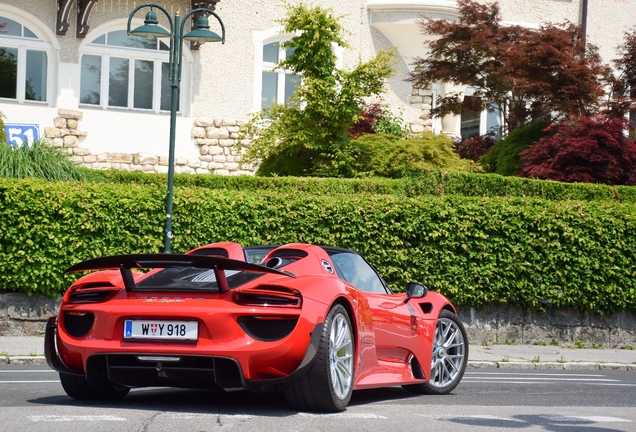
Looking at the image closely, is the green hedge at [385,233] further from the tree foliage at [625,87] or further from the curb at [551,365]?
the tree foliage at [625,87]

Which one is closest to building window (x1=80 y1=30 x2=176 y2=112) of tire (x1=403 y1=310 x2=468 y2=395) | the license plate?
tire (x1=403 y1=310 x2=468 y2=395)

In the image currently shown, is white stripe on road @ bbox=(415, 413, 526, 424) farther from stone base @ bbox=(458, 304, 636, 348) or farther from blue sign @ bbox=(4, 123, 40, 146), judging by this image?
blue sign @ bbox=(4, 123, 40, 146)

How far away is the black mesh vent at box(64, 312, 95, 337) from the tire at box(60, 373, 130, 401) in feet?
1.59

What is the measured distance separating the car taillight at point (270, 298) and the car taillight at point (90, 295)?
927 millimetres

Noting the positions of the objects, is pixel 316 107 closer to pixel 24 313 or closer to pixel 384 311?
pixel 24 313

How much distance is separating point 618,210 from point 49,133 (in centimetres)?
1417

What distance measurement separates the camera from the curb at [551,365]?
1487 cm

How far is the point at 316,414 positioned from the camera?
7.04 m

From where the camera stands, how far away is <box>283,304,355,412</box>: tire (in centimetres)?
691

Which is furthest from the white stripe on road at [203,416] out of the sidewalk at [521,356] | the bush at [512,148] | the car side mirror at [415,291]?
the bush at [512,148]

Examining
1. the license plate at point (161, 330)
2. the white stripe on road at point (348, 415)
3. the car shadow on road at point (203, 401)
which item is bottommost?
the car shadow on road at point (203, 401)

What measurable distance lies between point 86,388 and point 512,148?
764 inches

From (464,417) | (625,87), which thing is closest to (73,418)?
(464,417)

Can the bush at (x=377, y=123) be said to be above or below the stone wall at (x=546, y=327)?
above
